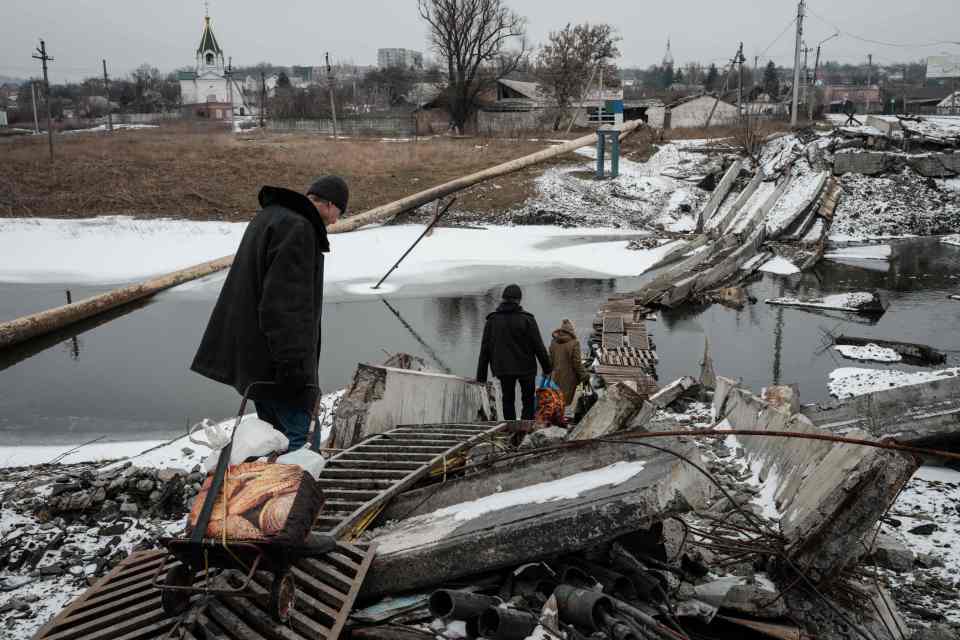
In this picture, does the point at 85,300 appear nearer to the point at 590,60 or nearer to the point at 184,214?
the point at 184,214

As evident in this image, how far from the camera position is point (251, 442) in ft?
9.05

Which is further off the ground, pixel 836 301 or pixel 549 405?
pixel 549 405

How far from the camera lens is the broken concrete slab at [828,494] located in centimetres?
306

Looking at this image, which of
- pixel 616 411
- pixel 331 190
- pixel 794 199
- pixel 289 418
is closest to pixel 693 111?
pixel 794 199

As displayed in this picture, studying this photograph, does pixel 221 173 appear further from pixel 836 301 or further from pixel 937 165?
pixel 937 165

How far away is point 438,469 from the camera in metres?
4.32

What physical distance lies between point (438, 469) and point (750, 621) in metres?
1.94

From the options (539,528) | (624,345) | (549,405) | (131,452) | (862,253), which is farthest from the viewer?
(862,253)

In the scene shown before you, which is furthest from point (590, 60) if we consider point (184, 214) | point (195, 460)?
point (195, 460)

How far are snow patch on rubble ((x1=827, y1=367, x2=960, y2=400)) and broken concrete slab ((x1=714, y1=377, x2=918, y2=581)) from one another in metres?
3.95

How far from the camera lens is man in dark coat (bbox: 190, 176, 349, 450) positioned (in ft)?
11.1

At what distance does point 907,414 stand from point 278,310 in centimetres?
476

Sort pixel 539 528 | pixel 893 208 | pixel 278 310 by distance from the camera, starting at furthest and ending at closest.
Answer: pixel 893 208 → pixel 278 310 → pixel 539 528

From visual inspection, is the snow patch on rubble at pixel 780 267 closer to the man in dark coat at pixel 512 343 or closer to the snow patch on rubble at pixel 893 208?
the snow patch on rubble at pixel 893 208
